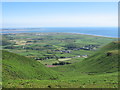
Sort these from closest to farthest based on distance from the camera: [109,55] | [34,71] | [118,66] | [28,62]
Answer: [34,71] → [28,62] → [118,66] → [109,55]

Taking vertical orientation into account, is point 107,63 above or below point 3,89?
below

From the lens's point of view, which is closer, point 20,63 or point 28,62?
point 20,63

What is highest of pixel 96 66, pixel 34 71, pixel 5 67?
pixel 5 67

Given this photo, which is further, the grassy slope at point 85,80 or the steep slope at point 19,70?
the steep slope at point 19,70

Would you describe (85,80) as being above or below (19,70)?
below

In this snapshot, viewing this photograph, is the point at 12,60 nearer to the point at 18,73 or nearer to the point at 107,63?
the point at 18,73

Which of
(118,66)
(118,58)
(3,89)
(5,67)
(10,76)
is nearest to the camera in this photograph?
(3,89)

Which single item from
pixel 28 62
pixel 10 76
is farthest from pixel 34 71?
pixel 10 76

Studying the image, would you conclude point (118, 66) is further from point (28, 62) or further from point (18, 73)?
point (18, 73)

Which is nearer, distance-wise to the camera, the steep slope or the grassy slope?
the grassy slope

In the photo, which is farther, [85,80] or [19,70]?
[19,70]
